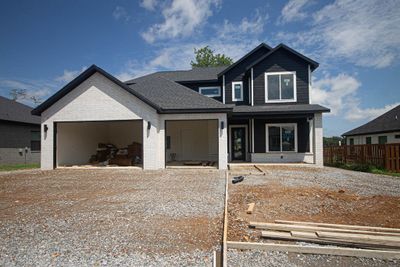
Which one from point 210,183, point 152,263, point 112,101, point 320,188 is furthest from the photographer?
point 112,101

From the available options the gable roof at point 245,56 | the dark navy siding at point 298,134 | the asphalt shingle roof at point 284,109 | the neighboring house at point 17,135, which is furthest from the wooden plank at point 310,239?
the neighboring house at point 17,135

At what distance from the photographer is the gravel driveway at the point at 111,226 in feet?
10.7

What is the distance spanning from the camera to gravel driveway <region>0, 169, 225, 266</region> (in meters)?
3.26

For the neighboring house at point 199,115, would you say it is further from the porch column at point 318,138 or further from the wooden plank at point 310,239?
the wooden plank at point 310,239

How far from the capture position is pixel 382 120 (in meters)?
22.5

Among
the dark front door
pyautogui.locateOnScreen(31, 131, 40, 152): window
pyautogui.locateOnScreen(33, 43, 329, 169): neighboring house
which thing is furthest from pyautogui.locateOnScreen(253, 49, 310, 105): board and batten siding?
pyautogui.locateOnScreen(31, 131, 40, 152): window

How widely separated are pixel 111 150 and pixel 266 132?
10823 mm

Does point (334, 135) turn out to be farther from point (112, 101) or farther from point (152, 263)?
point (152, 263)

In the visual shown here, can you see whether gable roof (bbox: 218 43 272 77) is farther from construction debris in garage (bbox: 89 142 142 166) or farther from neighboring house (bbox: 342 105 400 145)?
neighboring house (bbox: 342 105 400 145)

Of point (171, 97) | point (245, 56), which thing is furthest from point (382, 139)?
point (171, 97)

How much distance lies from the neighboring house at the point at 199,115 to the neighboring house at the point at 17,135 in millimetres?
6262

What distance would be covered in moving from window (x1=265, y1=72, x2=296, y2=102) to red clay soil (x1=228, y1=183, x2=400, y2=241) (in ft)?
28.9

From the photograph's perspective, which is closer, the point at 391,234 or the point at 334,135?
the point at 391,234

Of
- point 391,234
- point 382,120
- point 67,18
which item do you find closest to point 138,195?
point 391,234
